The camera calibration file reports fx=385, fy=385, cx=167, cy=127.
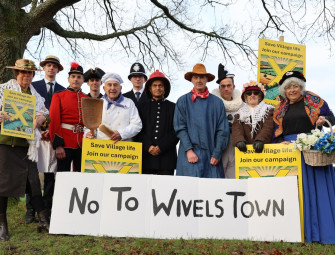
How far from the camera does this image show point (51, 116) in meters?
5.54

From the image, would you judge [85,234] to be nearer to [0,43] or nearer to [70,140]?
[70,140]

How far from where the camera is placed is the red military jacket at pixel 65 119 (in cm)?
550

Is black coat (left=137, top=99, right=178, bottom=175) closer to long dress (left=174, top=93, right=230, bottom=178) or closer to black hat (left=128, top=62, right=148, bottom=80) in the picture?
long dress (left=174, top=93, right=230, bottom=178)

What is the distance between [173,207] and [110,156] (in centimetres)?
120

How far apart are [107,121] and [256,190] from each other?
7.47ft

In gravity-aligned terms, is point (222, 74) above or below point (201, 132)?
above

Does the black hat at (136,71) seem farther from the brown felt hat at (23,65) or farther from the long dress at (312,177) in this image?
the long dress at (312,177)

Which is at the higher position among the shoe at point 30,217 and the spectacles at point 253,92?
the spectacles at point 253,92

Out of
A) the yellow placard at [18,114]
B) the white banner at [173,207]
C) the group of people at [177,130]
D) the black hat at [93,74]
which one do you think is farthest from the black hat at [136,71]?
the white banner at [173,207]

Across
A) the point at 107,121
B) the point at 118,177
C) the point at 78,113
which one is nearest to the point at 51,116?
the point at 78,113

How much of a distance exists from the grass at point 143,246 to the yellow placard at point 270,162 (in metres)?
0.81

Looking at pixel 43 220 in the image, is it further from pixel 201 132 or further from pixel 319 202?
pixel 319 202

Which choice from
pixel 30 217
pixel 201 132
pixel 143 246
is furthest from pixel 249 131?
pixel 30 217

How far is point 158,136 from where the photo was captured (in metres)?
5.60
